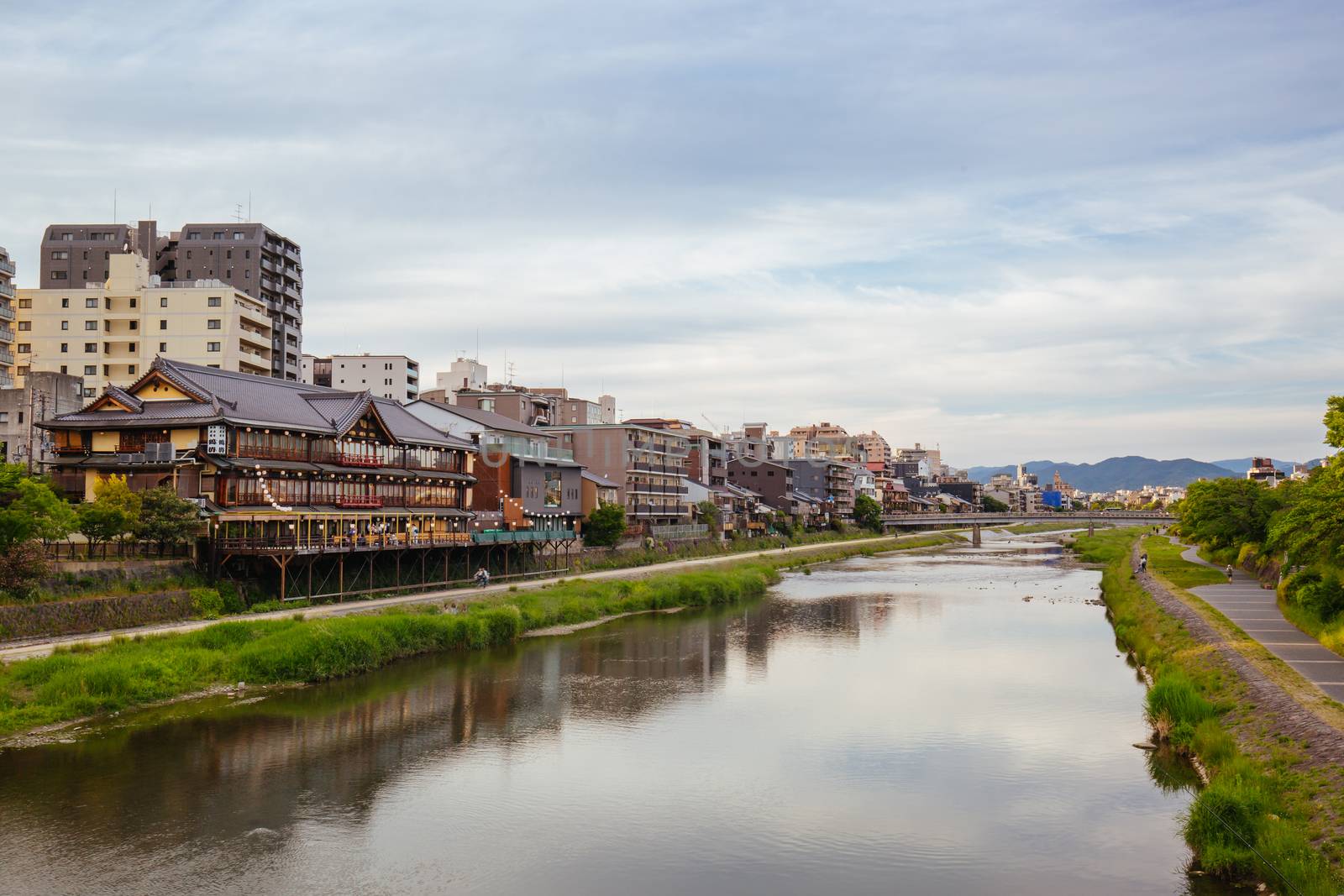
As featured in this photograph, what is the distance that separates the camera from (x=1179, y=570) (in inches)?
2189

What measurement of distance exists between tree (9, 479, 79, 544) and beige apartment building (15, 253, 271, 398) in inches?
1384

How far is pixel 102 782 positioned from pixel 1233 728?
22666 millimetres

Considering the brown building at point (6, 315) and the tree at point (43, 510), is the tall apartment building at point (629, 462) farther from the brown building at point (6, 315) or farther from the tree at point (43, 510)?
the tree at point (43, 510)

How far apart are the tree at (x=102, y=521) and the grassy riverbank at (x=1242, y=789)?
31265mm

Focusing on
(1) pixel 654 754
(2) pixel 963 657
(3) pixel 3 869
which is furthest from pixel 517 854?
(2) pixel 963 657

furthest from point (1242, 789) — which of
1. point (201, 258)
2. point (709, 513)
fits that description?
point (201, 258)

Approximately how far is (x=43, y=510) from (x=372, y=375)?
6832cm

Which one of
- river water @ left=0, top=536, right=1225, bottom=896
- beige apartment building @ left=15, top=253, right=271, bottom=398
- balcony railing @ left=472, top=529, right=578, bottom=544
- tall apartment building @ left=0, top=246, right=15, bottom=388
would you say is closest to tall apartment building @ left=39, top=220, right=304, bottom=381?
beige apartment building @ left=15, top=253, right=271, bottom=398

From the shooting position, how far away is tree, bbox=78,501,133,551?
33625mm

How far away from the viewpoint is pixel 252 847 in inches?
682

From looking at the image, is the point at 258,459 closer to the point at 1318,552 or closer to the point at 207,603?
the point at 207,603

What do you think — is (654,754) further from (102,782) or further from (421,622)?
(421,622)

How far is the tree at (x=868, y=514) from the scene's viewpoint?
422ft

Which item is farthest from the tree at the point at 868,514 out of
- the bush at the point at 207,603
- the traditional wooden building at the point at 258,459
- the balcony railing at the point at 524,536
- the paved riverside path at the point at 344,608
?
the bush at the point at 207,603
